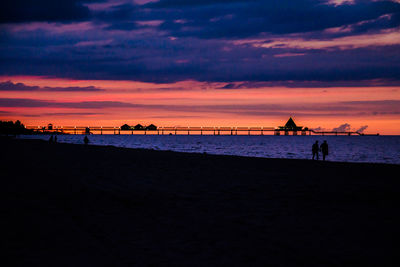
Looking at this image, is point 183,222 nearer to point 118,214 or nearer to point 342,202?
point 118,214

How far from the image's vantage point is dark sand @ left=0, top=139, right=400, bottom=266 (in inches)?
257

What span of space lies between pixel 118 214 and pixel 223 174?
1111cm

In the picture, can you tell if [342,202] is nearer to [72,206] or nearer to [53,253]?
[72,206]

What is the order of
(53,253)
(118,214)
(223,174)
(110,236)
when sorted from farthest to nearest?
(223,174), (118,214), (110,236), (53,253)

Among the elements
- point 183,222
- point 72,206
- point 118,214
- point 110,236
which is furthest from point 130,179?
point 110,236

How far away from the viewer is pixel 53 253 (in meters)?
6.70

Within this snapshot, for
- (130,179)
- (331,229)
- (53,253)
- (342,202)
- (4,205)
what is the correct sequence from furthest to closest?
(130,179) < (342,202) < (4,205) < (331,229) < (53,253)

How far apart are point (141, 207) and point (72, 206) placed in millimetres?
1756

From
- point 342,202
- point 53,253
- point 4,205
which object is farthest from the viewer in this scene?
point 342,202

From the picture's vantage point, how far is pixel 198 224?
897 centimetres

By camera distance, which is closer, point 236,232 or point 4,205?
point 236,232

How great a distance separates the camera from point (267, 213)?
33.8 ft

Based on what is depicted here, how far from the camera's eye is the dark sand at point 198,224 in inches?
257

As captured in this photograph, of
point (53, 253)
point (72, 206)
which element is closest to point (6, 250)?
point (53, 253)
